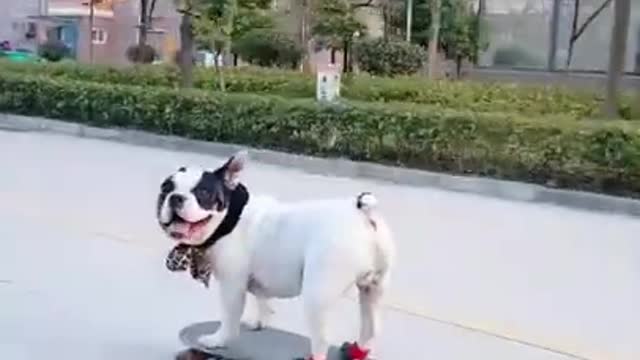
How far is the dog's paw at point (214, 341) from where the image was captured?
12.2 feet

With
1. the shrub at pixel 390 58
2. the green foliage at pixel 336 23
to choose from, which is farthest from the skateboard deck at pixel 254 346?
the green foliage at pixel 336 23

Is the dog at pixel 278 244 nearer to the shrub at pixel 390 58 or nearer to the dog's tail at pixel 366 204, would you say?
the dog's tail at pixel 366 204

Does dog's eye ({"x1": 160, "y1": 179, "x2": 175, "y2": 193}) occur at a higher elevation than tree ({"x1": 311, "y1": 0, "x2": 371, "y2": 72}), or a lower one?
lower

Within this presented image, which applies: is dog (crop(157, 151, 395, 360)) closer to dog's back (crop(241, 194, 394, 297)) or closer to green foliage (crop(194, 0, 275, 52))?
dog's back (crop(241, 194, 394, 297))

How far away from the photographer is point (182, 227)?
11.3 feet

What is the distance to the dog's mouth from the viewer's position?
3.44 metres

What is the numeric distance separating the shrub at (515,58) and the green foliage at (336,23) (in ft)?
9.48

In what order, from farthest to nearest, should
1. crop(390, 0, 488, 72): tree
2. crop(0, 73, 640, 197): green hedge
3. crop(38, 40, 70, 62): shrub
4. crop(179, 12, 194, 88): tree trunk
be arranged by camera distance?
crop(38, 40, 70, 62): shrub < crop(390, 0, 488, 72): tree < crop(179, 12, 194, 88): tree trunk < crop(0, 73, 640, 197): green hedge

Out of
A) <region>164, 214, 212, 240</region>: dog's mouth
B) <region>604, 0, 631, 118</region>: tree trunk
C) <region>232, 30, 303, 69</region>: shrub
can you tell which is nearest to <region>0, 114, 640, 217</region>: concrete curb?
<region>604, 0, 631, 118</region>: tree trunk

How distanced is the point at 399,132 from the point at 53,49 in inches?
998

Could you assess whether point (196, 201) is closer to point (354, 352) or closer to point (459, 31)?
point (354, 352)

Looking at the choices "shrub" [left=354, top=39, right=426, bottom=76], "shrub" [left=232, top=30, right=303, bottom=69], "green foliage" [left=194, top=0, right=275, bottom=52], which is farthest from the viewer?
"shrub" [left=232, top=30, right=303, bottom=69]

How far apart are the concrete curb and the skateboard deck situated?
535cm

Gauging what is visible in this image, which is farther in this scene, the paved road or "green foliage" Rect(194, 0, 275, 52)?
"green foliage" Rect(194, 0, 275, 52)
